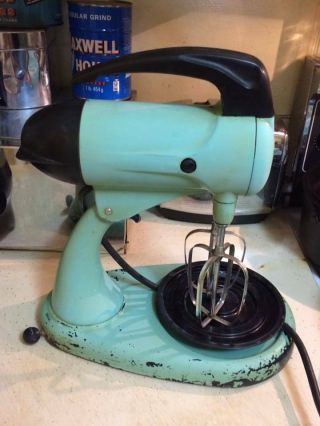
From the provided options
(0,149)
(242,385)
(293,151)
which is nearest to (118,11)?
(0,149)

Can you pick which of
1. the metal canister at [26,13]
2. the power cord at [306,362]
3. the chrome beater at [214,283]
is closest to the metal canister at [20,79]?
the metal canister at [26,13]

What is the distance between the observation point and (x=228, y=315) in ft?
1.53

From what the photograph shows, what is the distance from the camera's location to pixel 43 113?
39 centimetres

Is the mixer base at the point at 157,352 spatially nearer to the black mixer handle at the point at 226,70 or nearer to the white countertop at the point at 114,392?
the white countertop at the point at 114,392

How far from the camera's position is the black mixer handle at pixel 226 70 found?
0.36 metres

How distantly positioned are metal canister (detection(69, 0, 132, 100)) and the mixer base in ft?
1.07

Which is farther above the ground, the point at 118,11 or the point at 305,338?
the point at 118,11

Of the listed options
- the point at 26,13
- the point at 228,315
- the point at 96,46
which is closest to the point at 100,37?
the point at 96,46

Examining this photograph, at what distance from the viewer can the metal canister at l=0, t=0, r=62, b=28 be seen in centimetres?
58

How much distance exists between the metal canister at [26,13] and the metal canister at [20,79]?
0.04 metres

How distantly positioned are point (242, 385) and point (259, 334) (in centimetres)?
6

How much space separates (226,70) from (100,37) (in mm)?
287

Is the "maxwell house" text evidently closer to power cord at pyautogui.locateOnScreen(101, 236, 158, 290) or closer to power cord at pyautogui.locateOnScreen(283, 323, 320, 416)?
power cord at pyautogui.locateOnScreen(101, 236, 158, 290)

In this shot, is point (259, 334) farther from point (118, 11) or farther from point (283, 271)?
point (118, 11)
